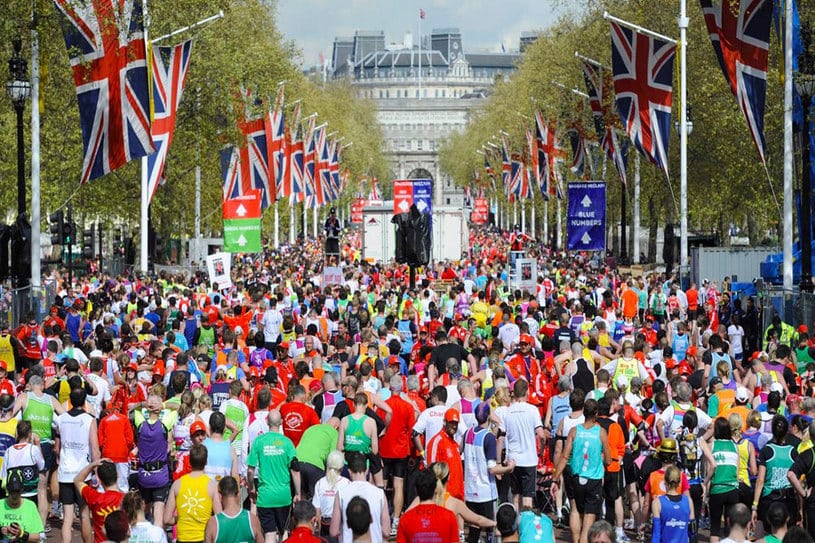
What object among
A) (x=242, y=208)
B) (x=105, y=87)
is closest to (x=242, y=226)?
(x=242, y=208)

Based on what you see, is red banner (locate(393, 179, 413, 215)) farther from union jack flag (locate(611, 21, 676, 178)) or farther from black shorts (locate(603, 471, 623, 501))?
black shorts (locate(603, 471, 623, 501))

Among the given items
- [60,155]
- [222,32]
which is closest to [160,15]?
[60,155]

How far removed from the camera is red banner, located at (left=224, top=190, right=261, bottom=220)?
122 ft

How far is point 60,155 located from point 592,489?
32866 millimetres

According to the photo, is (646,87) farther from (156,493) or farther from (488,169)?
(488,169)

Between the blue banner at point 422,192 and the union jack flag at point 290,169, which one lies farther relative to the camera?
the union jack flag at point 290,169

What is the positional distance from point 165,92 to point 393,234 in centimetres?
1762

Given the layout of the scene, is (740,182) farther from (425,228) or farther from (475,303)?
(475,303)

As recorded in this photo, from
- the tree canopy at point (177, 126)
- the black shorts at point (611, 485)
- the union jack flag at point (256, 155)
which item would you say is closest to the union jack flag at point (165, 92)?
the tree canopy at point (177, 126)

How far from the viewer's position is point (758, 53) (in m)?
24.9

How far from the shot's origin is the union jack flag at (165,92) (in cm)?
3183

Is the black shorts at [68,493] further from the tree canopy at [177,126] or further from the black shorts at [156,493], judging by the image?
the tree canopy at [177,126]

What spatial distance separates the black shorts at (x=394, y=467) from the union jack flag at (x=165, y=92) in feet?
60.0

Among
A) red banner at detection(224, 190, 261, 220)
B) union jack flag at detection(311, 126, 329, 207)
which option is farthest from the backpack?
union jack flag at detection(311, 126, 329, 207)
